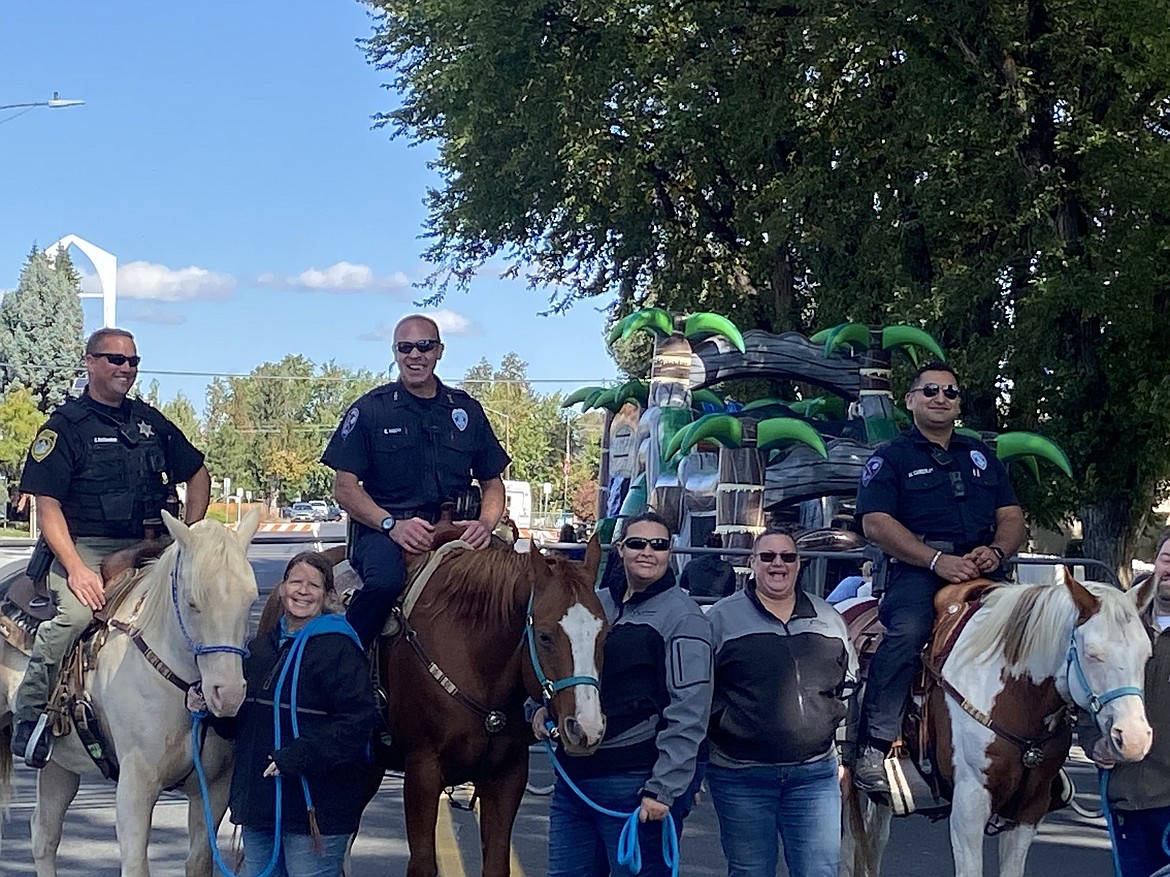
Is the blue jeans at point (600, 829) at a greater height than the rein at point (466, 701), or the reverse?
the rein at point (466, 701)

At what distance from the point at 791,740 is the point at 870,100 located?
18103 millimetres

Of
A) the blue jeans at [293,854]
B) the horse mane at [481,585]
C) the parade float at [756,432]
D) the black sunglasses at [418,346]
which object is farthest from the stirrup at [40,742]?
the parade float at [756,432]

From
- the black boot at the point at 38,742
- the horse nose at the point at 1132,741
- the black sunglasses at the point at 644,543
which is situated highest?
the black sunglasses at the point at 644,543

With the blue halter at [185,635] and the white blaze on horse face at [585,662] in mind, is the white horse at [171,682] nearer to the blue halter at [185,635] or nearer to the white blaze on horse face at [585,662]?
the blue halter at [185,635]

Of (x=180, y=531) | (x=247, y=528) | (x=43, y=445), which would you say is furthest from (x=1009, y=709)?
(x=43, y=445)

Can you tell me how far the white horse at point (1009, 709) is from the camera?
19.9 feet

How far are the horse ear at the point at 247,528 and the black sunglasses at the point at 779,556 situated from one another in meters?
2.02

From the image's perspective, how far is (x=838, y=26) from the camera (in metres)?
19.2

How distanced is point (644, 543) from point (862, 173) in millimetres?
18166

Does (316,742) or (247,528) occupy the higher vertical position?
(247,528)

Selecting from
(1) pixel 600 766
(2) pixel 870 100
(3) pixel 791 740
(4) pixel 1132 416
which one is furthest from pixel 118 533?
(2) pixel 870 100

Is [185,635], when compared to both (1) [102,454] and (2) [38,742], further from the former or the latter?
(1) [102,454]

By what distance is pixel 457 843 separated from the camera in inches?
343

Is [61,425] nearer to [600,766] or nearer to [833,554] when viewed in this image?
[600,766]
